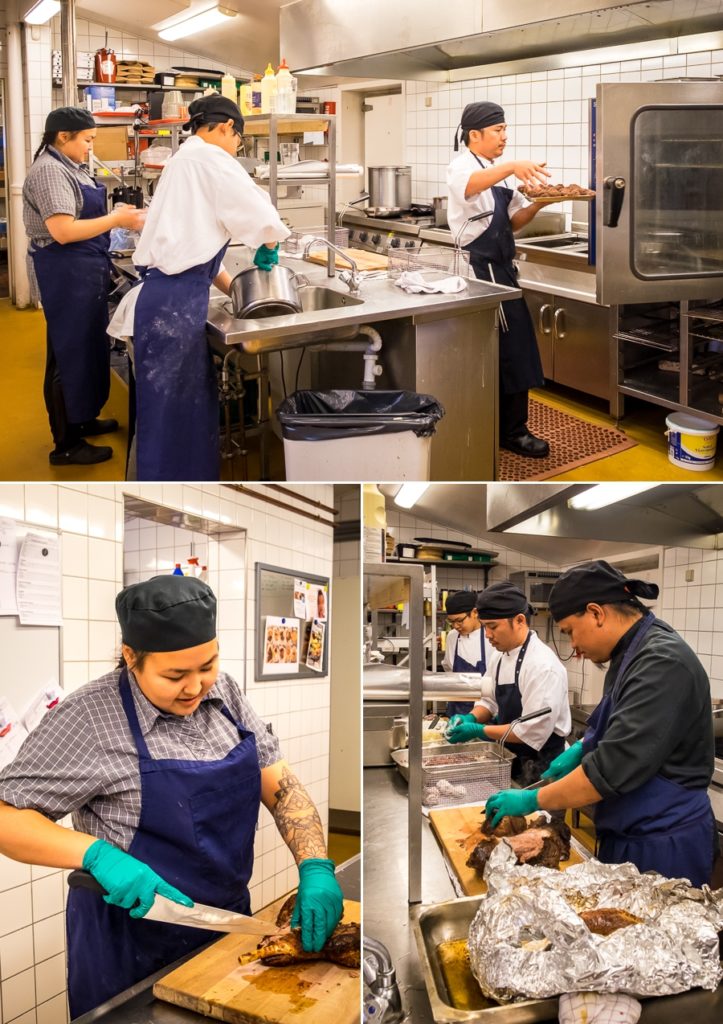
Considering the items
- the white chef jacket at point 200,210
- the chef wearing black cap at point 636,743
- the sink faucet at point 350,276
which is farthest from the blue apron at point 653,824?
the sink faucet at point 350,276

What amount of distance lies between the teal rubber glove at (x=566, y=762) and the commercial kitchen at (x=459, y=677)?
0.8 inches

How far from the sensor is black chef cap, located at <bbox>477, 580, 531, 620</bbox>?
4.22 feet

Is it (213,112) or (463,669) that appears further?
(213,112)

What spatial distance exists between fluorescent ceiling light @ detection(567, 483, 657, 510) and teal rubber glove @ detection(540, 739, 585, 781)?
0.35 meters

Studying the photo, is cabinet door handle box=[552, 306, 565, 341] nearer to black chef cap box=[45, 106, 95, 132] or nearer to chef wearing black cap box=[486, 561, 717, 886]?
black chef cap box=[45, 106, 95, 132]

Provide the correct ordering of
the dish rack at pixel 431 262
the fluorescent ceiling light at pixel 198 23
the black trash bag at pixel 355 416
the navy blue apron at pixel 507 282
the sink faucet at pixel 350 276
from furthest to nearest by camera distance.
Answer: the fluorescent ceiling light at pixel 198 23 < the navy blue apron at pixel 507 282 < the dish rack at pixel 431 262 < the sink faucet at pixel 350 276 < the black trash bag at pixel 355 416

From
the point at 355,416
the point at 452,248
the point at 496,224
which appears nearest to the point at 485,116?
the point at 496,224

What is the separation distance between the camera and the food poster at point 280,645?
52.5 inches

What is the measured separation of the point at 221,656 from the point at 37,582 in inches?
11.1

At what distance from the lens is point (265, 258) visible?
3262 millimetres

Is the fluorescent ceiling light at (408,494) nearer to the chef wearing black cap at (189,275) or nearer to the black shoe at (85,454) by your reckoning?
the chef wearing black cap at (189,275)

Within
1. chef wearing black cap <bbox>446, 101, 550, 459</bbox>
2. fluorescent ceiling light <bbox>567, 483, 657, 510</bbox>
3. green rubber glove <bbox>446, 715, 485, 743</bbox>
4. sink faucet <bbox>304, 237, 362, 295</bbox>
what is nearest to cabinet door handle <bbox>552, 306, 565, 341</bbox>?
chef wearing black cap <bbox>446, 101, 550, 459</bbox>

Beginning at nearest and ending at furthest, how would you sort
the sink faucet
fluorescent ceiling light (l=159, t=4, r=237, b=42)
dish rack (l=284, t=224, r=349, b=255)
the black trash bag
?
the black trash bag, the sink faucet, dish rack (l=284, t=224, r=349, b=255), fluorescent ceiling light (l=159, t=4, r=237, b=42)

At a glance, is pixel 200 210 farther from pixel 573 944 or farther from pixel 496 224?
pixel 573 944
